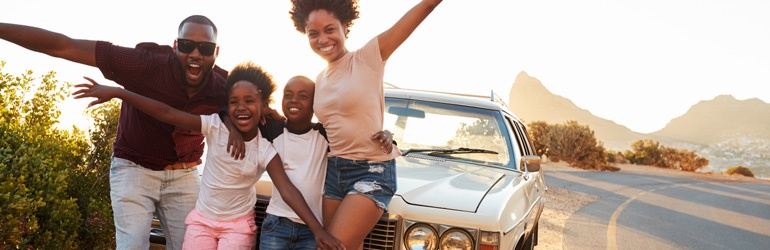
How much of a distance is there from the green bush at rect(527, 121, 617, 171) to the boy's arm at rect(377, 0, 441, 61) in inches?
1093

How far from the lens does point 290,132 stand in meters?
3.49

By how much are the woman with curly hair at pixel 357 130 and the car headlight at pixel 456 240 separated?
385 mm

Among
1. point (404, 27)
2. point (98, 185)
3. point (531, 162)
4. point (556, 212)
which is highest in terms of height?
point (404, 27)

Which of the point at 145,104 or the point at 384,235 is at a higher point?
the point at 145,104

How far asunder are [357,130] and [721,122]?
7809 inches

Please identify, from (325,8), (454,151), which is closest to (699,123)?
(454,151)

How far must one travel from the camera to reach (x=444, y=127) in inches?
209

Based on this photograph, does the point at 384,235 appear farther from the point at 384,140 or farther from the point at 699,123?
the point at 699,123

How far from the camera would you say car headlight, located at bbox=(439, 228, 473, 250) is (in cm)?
347

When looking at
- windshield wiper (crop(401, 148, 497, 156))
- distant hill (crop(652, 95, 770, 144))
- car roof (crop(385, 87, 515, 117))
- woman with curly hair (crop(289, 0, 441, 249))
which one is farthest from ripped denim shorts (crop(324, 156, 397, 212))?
distant hill (crop(652, 95, 770, 144))

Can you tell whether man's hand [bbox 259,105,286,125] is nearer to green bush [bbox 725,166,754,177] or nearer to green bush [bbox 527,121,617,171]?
green bush [bbox 527,121,617,171]

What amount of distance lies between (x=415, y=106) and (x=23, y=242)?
2.75m

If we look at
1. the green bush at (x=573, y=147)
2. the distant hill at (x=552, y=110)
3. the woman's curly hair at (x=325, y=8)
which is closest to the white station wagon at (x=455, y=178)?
the woman's curly hair at (x=325, y=8)

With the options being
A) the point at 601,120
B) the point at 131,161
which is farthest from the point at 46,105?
the point at 601,120
